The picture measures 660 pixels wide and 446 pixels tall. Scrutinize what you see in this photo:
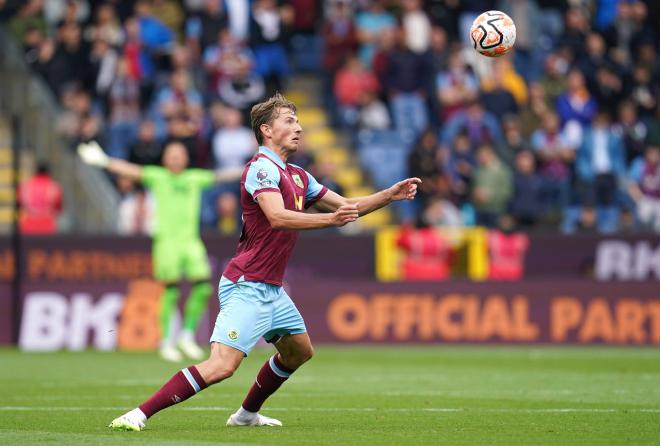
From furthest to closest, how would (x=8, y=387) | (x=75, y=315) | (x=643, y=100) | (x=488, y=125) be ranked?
(x=643, y=100) → (x=488, y=125) → (x=75, y=315) → (x=8, y=387)

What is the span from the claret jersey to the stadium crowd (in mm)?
11869

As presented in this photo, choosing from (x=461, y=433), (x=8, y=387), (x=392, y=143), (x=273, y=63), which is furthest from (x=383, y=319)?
(x=461, y=433)

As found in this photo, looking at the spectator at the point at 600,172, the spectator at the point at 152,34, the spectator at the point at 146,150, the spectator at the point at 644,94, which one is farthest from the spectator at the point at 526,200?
the spectator at the point at 152,34

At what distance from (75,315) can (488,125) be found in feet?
26.7

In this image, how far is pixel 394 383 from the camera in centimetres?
1441

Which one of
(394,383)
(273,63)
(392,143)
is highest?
(273,63)

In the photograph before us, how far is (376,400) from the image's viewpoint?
41.0ft

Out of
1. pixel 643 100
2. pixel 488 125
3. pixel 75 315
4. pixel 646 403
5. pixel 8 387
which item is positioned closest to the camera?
pixel 646 403

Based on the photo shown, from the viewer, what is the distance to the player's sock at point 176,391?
31.2 feet

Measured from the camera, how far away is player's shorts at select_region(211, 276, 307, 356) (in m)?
9.66

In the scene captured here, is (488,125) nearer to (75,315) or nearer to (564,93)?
(564,93)

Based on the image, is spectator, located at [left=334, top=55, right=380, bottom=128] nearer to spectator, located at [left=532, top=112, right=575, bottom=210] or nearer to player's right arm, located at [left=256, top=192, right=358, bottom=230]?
spectator, located at [left=532, top=112, right=575, bottom=210]

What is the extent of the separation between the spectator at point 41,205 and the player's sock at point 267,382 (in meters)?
12.4

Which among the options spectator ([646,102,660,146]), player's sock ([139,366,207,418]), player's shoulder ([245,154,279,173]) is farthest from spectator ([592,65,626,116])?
player's sock ([139,366,207,418])
